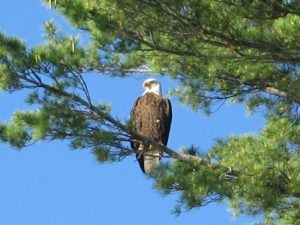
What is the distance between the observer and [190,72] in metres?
8.95

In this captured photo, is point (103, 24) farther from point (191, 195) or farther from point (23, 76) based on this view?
point (191, 195)

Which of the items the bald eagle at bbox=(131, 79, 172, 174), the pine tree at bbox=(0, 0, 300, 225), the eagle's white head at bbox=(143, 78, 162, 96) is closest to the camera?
the pine tree at bbox=(0, 0, 300, 225)

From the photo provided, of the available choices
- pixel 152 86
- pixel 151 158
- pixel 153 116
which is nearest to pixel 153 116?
pixel 153 116

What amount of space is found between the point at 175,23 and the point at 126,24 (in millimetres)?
351

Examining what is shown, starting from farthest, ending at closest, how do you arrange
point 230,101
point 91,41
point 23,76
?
point 230,101, point 91,41, point 23,76

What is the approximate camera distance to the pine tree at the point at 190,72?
725 cm

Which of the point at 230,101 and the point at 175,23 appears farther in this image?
the point at 230,101

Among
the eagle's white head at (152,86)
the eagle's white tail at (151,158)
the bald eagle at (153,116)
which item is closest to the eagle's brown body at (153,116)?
the bald eagle at (153,116)

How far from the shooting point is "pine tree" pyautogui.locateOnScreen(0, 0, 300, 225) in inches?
285

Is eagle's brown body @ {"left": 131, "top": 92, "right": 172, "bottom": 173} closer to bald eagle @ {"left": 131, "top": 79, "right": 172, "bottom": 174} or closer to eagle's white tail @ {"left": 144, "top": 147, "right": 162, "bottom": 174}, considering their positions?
bald eagle @ {"left": 131, "top": 79, "right": 172, "bottom": 174}

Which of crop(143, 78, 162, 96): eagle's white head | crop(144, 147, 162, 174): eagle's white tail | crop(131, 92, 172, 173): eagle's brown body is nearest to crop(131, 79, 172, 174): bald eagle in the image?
crop(131, 92, 172, 173): eagle's brown body

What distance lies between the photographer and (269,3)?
311 inches

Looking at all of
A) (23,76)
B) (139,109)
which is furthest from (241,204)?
(23,76)

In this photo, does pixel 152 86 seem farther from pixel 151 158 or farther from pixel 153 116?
pixel 151 158
